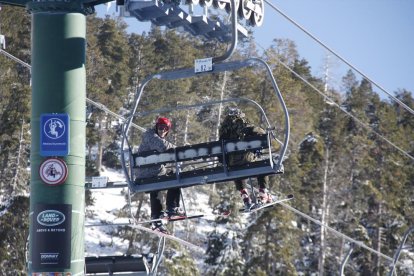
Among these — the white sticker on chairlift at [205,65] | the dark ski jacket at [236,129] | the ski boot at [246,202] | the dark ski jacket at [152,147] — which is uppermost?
the white sticker on chairlift at [205,65]

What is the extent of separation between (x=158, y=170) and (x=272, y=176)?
35.0 meters

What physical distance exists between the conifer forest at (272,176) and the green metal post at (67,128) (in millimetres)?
26619

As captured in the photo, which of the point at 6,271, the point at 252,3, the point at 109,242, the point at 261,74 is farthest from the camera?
the point at 261,74

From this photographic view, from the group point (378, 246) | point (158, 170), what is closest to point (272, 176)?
point (378, 246)

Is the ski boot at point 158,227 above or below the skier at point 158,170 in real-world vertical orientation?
below

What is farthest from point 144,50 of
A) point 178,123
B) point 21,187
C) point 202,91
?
point 21,187

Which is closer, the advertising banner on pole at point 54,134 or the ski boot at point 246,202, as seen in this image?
the advertising banner on pole at point 54,134

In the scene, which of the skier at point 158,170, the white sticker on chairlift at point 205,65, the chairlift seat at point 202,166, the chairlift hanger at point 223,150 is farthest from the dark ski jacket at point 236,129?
the white sticker on chairlift at point 205,65

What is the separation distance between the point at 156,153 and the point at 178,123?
4024 centimetres

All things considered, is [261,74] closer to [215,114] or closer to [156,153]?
[215,114]

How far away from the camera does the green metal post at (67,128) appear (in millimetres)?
14133

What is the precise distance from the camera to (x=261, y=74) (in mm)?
58719

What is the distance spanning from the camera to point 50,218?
1412 cm

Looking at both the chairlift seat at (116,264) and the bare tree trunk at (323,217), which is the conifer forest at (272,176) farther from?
the chairlift seat at (116,264)
